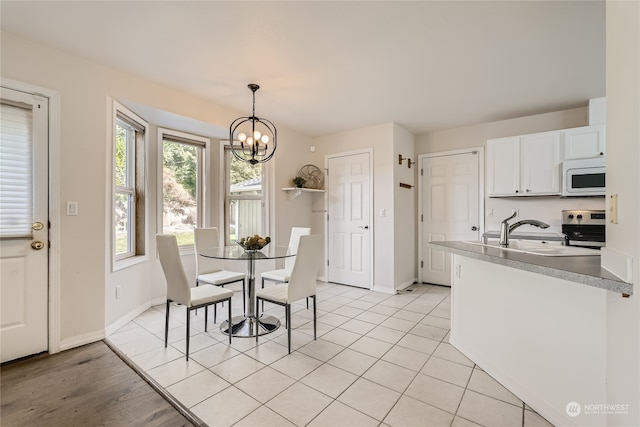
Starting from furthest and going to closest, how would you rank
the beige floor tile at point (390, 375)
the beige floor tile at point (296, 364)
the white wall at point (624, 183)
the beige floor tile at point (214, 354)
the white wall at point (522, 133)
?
the white wall at point (522, 133)
the beige floor tile at point (214, 354)
the beige floor tile at point (296, 364)
the beige floor tile at point (390, 375)
the white wall at point (624, 183)

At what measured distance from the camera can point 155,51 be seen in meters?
2.31

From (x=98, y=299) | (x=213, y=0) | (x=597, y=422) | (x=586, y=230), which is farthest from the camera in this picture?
(x=586, y=230)

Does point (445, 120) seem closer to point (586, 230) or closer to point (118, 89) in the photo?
point (586, 230)

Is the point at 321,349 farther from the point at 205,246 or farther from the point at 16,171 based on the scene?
the point at 16,171

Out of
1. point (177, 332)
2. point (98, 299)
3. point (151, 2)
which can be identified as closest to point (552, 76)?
point (151, 2)

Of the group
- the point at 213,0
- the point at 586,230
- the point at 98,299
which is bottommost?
the point at 98,299

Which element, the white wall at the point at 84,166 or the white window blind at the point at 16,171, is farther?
the white wall at the point at 84,166

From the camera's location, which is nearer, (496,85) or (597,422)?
(597,422)

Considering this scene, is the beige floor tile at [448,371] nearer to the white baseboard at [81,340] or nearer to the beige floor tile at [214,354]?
the beige floor tile at [214,354]

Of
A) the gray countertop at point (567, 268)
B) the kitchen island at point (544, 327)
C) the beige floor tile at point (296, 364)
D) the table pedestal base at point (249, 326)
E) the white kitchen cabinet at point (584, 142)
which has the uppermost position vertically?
the white kitchen cabinet at point (584, 142)

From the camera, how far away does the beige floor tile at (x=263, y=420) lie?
1.52 metres

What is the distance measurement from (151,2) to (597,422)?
10.8 ft

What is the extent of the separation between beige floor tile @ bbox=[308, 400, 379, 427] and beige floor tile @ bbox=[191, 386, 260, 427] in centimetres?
39

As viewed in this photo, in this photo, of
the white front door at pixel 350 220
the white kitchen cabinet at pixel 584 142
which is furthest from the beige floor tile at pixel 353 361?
the white kitchen cabinet at pixel 584 142
